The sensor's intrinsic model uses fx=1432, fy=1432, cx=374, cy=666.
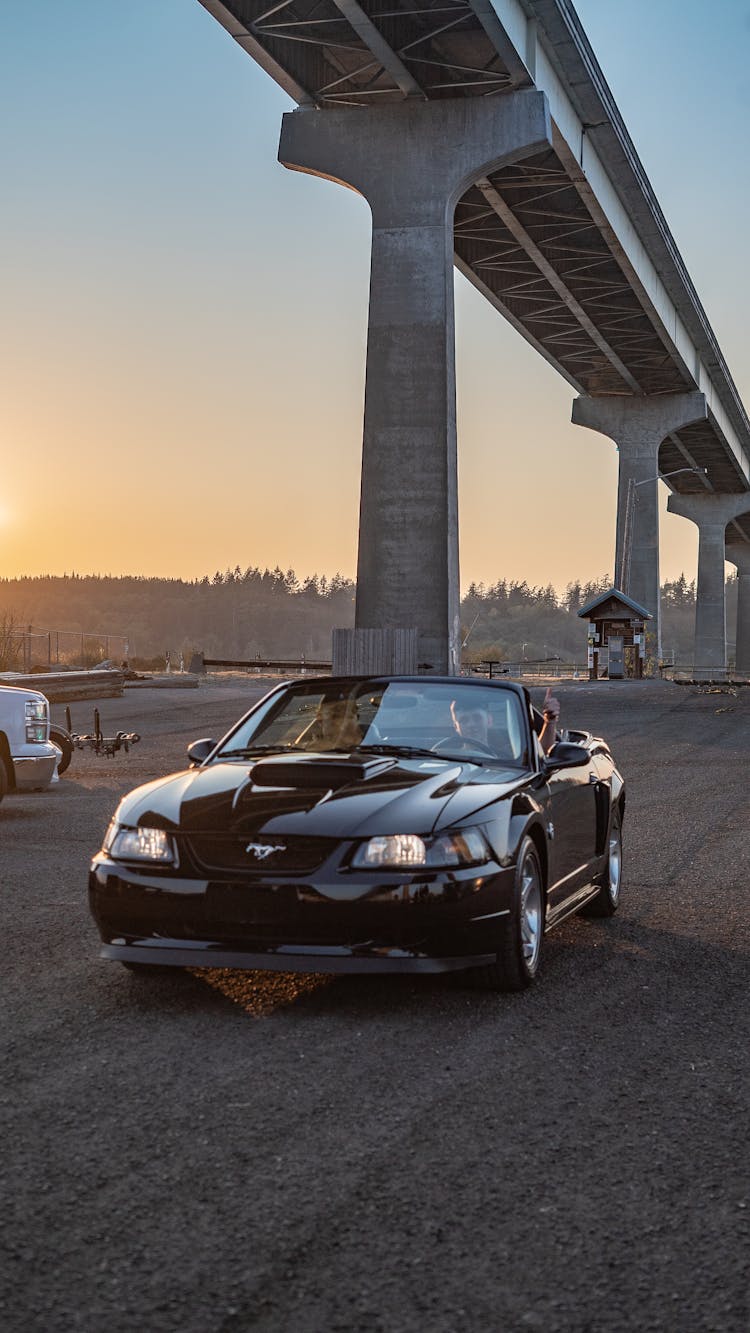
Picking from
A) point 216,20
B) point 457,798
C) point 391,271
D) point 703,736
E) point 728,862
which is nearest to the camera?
point 457,798

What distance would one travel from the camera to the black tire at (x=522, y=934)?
19.3 ft

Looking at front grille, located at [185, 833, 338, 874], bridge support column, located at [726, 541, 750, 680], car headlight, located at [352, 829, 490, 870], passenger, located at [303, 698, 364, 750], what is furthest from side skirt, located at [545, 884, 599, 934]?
bridge support column, located at [726, 541, 750, 680]

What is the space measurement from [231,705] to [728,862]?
23.6 meters

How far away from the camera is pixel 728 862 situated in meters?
10.2

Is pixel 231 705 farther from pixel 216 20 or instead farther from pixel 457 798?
→ pixel 457 798

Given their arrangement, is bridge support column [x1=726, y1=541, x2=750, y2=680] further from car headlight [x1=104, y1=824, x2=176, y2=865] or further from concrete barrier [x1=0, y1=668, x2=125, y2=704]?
car headlight [x1=104, y1=824, x2=176, y2=865]

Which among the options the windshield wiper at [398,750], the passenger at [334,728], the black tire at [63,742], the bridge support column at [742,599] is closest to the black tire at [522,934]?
the windshield wiper at [398,750]

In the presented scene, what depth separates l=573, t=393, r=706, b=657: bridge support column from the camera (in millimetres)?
63875

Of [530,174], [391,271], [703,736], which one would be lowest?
[703,736]

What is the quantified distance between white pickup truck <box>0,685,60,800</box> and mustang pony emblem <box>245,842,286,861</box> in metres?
7.35

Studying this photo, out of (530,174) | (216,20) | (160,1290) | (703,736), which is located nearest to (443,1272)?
(160,1290)

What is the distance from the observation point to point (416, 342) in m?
31.2

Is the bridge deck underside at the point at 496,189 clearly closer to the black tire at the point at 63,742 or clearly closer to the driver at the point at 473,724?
the black tire at the point at 63,742

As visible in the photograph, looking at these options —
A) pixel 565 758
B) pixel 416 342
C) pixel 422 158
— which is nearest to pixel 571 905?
pixel 565 758
